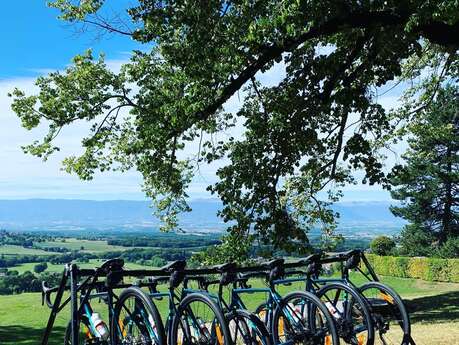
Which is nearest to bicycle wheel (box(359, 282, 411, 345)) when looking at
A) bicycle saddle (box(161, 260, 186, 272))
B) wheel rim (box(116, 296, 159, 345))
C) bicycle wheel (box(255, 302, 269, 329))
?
bicycle wheel (box(255, 302, 269, 329))

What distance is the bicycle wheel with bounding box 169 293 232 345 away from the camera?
19.2ft

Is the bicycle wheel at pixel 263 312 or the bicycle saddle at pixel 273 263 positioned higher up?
the bicycle saddle at pixel 273 263

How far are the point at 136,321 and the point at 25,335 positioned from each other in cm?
1418

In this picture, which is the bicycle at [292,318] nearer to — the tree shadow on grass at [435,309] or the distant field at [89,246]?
the tree shadow on grass at [435,309]

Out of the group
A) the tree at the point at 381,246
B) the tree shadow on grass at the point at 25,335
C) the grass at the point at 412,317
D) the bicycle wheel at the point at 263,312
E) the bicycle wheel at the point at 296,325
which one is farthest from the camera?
the tree at the point at 381,246

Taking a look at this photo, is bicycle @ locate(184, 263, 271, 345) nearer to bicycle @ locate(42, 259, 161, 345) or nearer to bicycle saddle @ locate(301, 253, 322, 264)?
bicycle @ locate(42, 259, 161, 345)

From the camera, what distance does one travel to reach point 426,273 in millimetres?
Result: 37062

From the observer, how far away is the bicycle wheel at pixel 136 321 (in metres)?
5.52

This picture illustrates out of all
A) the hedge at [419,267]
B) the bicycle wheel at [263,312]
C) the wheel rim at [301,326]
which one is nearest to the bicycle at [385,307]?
the wheel rim at [301,326]

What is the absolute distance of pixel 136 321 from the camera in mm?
5953

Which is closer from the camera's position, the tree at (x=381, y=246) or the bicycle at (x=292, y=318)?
the bicycle at (x=292, y=318)

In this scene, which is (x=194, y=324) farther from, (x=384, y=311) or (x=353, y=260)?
(x=353, y=260)

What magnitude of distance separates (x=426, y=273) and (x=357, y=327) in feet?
107

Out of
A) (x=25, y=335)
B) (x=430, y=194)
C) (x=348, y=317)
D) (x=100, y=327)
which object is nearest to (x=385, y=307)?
(x=348, y=317)
